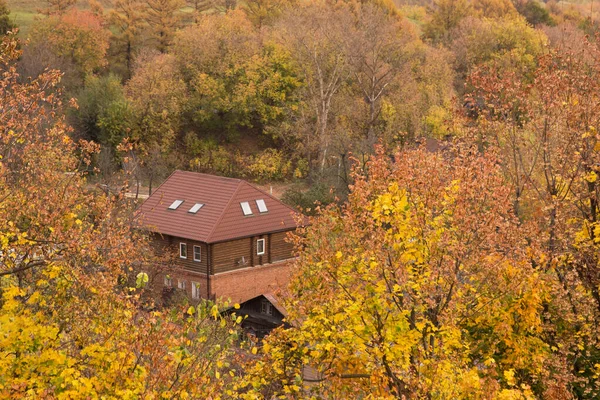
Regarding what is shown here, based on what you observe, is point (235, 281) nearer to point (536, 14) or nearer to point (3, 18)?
point (3, 18)

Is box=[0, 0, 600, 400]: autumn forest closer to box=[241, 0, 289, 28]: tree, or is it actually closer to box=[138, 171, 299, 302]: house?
box=[138, 171, 299, 302]: house

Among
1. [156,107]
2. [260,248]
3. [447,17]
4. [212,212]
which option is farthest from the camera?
[447,17]

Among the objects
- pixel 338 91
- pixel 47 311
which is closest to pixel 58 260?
pixel 47 311

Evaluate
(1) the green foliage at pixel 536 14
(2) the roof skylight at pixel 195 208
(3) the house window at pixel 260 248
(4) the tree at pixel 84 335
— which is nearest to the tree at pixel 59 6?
(2) the roof skylight at pixel 195 208

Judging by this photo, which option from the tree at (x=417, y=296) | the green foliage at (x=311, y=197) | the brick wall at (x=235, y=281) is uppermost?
the tree at (x=417, y=296)

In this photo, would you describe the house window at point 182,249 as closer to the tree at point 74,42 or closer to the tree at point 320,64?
the tree at point 320,64

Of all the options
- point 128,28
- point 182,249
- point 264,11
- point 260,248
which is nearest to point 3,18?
point 128,28
